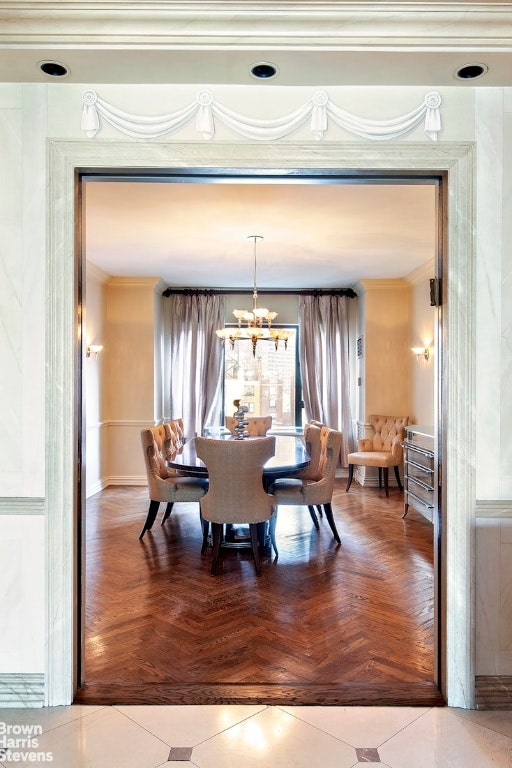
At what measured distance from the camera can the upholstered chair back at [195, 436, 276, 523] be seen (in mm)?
3410

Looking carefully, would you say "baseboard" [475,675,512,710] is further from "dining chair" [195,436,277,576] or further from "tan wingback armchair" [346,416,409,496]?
"tan wingback armchair" [346,416,409,496]

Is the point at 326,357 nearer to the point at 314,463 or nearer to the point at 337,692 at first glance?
the point at 314,463

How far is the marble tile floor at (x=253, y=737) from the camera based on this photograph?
181 centimetres

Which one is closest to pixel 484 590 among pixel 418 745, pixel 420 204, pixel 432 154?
pixel 418 745

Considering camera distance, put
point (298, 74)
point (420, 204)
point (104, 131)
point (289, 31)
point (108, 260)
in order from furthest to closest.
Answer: point (108, 260), point (420, 204), point (104, 131), point (298, 74), point (289, 31)

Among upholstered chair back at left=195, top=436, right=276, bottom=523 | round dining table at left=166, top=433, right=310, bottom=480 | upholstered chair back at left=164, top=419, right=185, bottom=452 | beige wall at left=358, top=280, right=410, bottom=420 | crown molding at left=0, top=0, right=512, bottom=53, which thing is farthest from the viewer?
beige wall at left=358, top=280, right=410, bottom=420

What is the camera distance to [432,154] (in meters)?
2.13

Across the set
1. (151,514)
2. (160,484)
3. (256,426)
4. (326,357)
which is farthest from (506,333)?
(326,357)

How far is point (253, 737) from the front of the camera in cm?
192

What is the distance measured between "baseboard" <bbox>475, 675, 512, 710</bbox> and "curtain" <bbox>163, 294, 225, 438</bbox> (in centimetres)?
554

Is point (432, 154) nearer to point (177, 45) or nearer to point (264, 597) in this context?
point (177, 45)

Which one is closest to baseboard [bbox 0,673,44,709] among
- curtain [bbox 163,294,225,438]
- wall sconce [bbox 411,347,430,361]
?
wall sconce [bbox 411,347,430,361]

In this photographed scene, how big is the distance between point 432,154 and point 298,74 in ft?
2.13

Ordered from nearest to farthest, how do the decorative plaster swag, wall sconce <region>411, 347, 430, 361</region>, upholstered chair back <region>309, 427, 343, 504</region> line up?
the decorative plaster swag
upholstered chair back <region>309, 427, 343, 504</region>
wall sconce <region>411, 347, 430, 361</region>
